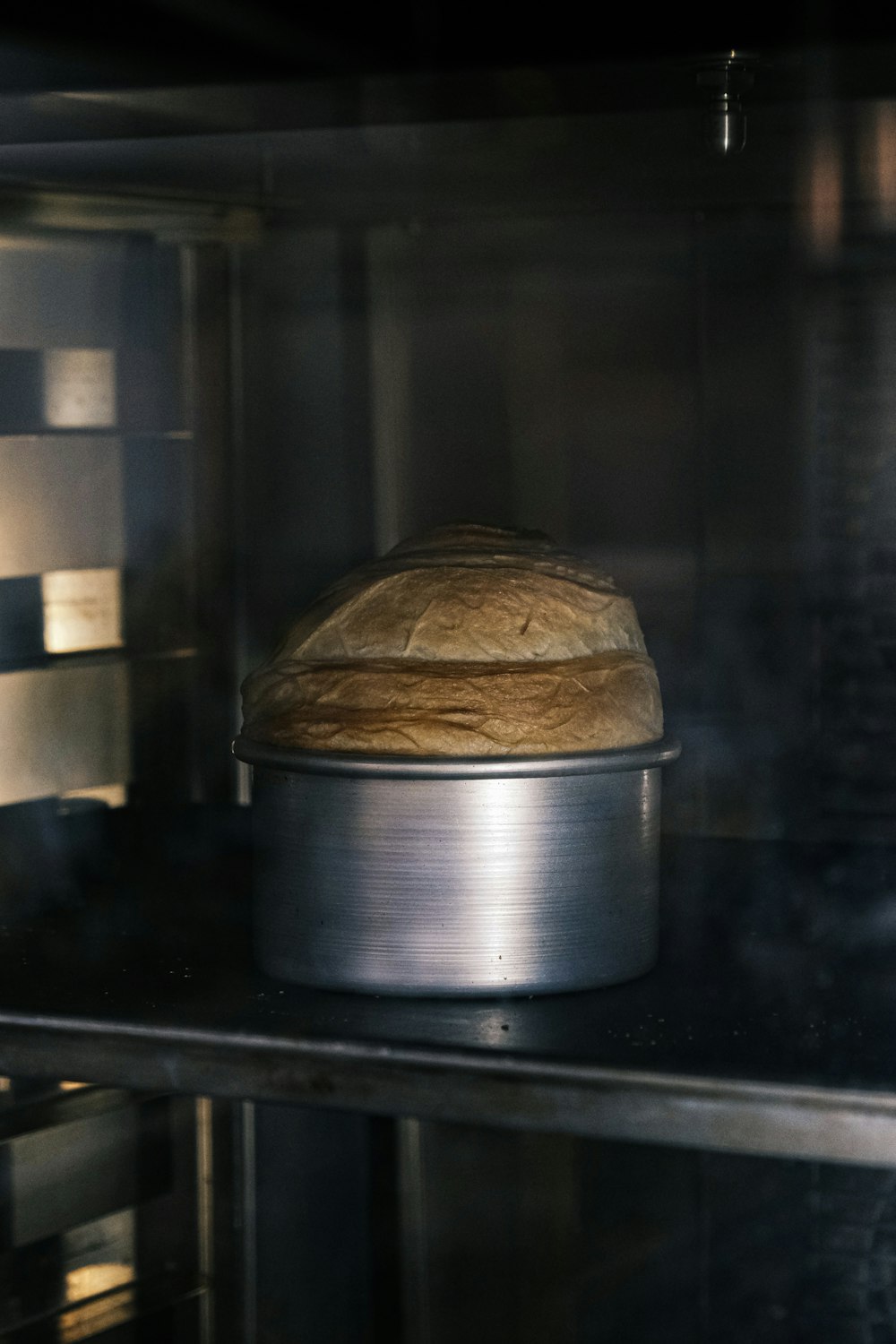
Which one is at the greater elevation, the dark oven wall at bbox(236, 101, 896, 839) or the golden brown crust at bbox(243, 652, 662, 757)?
the dark oven wall at bbox(236, 101, 896, 839)

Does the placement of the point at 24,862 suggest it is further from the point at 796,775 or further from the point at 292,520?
the point at 796,775

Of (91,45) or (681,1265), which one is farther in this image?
(681,1265)

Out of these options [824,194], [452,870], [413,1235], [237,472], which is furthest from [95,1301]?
[824,194]

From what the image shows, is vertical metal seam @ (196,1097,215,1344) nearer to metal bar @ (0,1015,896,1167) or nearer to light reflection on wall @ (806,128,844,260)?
metal bar @ (0,1015,896,1167)

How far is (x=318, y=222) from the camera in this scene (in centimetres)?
182

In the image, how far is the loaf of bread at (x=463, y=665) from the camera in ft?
3.20

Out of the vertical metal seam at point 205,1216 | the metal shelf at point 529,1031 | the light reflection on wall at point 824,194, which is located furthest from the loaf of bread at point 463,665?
the light reflection on wall at point 824,194

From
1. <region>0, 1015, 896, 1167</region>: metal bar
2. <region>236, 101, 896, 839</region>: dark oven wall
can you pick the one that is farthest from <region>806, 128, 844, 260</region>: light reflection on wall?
<region>0, 1015, 896, 1167</region>: metal bar

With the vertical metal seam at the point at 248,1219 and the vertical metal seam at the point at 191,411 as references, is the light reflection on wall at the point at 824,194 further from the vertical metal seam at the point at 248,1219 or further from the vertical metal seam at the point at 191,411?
the vertical metal seam at the point at 248,1219

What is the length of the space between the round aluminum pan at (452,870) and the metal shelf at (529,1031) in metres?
0.02

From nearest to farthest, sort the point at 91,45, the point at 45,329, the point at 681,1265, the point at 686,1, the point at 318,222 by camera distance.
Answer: the point at 686,1, the point at 91,45, the point at 681,1265, the point at 45,329, the point at 318,222

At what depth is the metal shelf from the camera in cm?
76

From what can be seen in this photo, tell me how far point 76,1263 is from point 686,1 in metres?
1.14

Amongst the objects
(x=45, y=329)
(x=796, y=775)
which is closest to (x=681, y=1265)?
(x=796, y=775)
